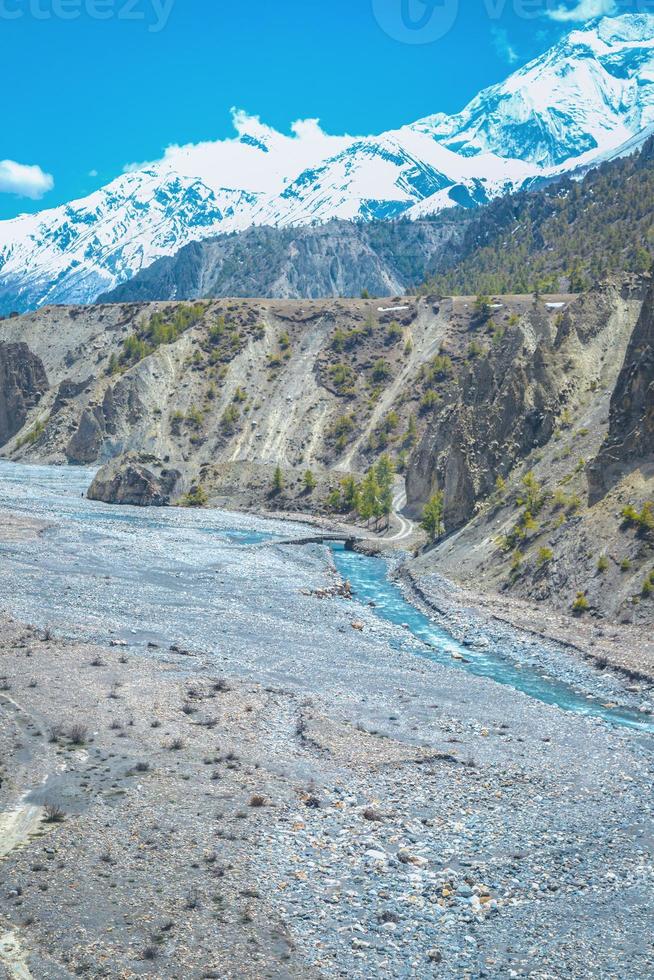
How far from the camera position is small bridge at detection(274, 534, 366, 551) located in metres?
81.0

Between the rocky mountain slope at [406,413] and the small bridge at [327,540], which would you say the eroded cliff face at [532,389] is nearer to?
the rocky mountain slope at [406,413]

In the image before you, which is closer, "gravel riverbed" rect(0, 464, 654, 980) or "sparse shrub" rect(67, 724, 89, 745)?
"gravel riverbed" rect(0, 464, 654, 980)

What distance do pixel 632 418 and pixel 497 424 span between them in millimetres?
21090

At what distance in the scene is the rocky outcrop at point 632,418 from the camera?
53219mm

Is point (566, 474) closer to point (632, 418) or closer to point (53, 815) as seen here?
point (632, 418)

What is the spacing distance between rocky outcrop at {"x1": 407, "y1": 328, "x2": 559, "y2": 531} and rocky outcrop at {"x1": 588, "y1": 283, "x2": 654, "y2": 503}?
1395cm

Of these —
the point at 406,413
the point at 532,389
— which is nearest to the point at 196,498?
the point at 406,413

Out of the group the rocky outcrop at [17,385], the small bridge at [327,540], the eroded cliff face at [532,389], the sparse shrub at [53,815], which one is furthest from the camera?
the rocky outcrop at [17,385]

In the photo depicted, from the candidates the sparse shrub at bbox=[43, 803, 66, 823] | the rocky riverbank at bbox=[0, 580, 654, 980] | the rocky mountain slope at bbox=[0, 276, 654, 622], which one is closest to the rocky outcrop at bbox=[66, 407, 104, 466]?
the rocky mountain slope at bbox=[0, 276, 654, 622]

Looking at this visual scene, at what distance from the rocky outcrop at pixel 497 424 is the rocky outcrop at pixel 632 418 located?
1395cm

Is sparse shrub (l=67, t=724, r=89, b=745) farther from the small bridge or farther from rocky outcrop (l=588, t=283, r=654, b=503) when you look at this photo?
the small bridge

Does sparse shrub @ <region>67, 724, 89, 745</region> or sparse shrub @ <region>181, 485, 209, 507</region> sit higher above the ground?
sparse shrub @ <region>181, 485, 209, 507</region>

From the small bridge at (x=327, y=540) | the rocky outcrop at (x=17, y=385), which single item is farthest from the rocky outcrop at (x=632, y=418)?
the rocky outcrop at (x=17, y=385)

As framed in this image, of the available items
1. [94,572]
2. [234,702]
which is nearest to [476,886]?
[234,702]
